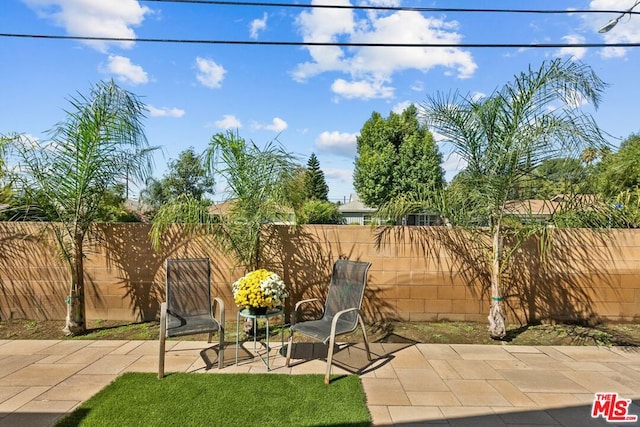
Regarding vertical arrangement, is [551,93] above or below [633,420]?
above

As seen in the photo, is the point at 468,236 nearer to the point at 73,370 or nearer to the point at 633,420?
the point at 633,420

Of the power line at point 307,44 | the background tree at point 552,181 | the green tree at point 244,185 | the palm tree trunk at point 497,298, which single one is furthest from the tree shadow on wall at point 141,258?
the background tree at point 552,181

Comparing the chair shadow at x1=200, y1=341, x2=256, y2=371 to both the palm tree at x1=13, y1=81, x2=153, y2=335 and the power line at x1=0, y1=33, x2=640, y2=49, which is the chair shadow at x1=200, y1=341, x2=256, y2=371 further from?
the power line at x1=0, y1=33, x2=640, y2=49

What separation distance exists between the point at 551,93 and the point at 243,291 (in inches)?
173

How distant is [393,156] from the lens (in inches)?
894

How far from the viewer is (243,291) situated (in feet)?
11.6

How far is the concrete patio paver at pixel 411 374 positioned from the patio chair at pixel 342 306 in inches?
15.8

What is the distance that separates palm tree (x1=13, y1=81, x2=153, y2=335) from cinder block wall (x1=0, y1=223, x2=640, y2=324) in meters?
0.56

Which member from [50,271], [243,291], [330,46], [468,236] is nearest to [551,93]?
[468,236]

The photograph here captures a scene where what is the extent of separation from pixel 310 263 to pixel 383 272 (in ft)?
3.76

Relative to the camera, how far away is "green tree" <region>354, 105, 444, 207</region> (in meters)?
22.0

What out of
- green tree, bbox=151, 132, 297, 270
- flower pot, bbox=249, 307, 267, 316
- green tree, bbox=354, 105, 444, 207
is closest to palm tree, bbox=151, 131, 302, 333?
green tree, bbox=151, 132, 297, 270

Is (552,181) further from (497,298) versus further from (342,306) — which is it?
(342,306)

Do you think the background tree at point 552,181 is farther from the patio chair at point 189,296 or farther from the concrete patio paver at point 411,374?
the patio chair at point 189,296
